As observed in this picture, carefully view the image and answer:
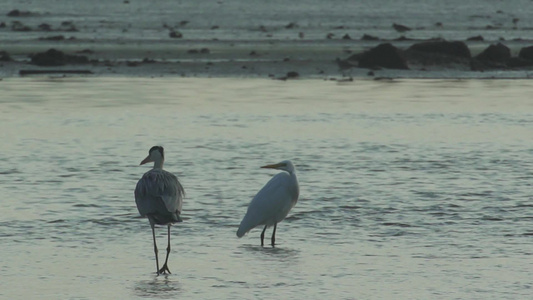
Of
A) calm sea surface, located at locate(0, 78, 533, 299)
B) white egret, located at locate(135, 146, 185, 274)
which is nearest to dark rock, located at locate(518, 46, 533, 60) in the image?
calm sea surface, located at locate(0, 78, 533, 299)

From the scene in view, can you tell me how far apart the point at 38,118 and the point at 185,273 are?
1396cm

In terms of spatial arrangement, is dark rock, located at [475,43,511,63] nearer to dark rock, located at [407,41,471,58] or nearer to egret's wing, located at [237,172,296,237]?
dark rock, located at [407,41,471,58]

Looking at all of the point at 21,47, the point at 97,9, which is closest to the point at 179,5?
the point at 97,9

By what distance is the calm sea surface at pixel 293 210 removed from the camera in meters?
10.3

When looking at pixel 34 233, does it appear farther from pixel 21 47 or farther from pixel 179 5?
pixel 179 5

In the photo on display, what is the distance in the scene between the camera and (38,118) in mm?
23906

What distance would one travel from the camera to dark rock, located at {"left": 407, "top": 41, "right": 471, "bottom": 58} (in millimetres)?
38969

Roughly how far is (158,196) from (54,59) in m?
28.8

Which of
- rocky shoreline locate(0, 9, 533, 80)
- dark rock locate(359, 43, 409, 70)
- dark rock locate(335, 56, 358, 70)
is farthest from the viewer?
dark rock locate(335, 56, 358, 70)

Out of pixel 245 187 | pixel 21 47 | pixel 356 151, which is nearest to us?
pixel 245 187

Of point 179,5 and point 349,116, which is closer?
point 349,116

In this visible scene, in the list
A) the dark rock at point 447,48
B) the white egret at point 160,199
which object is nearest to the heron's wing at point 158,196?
the white egret at point 160,199

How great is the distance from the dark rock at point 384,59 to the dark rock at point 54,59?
9165mm

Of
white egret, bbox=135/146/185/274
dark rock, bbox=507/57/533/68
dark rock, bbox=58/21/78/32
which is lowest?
dark rock, bbox=507/57/533/68
